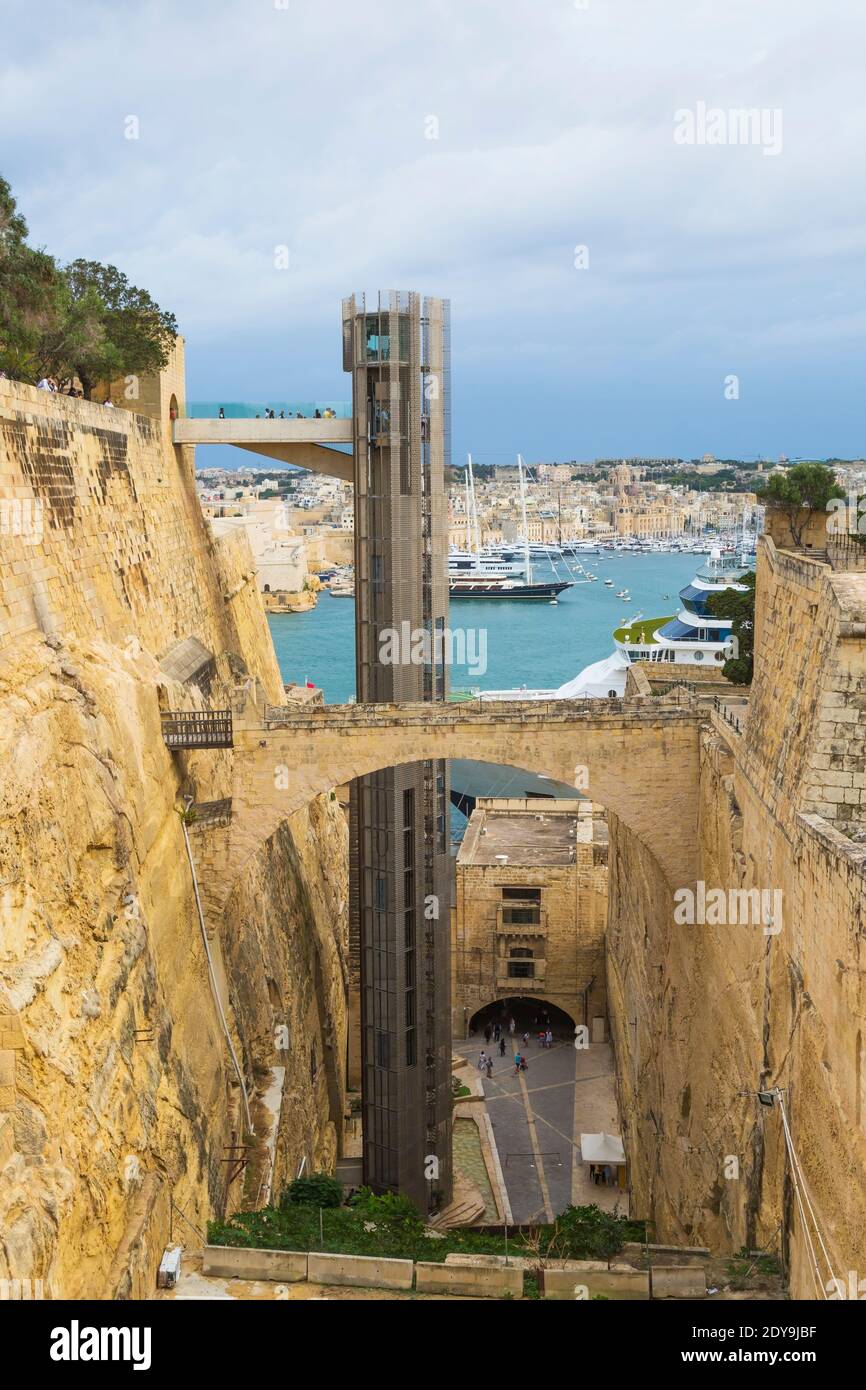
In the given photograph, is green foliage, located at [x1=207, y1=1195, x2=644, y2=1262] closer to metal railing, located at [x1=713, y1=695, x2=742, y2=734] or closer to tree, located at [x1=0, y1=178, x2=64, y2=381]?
metal railing, located at [x1=713, y1=695, x2=742, y2=734]

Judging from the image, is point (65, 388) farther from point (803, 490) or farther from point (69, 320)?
point (803, 490)

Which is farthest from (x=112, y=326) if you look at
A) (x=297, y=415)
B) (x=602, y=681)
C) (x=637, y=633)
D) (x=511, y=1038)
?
(x=637, y=633)

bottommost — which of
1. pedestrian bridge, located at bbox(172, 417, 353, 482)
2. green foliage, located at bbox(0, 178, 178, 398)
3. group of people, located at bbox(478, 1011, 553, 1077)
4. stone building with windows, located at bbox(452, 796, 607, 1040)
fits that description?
group of people, located at bbox(478, 1011, 553, 1077)

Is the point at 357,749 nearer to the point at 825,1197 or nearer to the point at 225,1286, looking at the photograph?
the point at 225,1286

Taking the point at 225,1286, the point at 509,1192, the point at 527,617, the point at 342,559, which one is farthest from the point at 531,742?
the point at 342,559

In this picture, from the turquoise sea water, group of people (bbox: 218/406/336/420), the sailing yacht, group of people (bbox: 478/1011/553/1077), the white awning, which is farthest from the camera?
the sailing yacht

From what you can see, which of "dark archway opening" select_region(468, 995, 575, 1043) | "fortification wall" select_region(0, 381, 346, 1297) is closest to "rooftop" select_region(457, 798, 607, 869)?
"dark archway opening" select_region(468, 995, 575, 1043)
